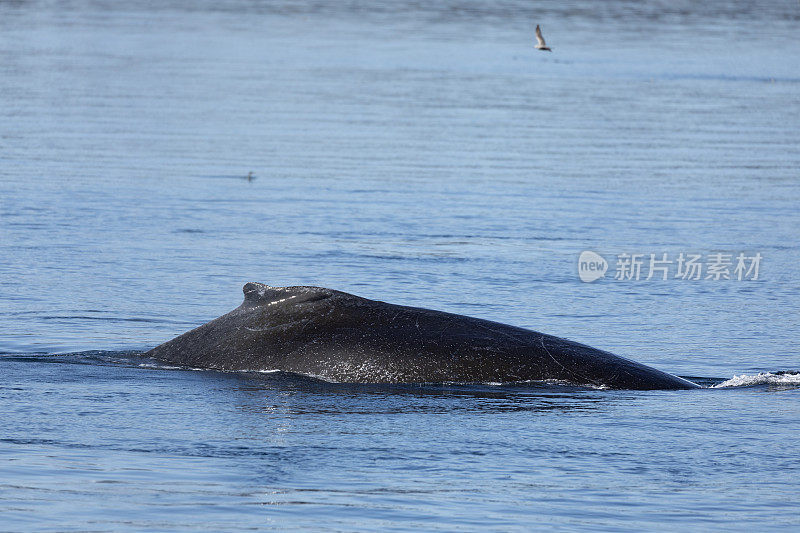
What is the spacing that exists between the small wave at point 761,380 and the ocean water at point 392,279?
31 mm

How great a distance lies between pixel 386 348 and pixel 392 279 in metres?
4.91

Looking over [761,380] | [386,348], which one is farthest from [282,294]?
[761,380]

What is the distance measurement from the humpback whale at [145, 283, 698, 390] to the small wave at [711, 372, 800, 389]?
0.34m

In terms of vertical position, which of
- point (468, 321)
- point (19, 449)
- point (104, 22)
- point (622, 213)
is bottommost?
point (19, 449)

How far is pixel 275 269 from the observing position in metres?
15.0

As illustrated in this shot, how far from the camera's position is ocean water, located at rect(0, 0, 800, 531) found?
7.44 meters

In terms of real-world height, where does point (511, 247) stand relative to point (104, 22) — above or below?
below

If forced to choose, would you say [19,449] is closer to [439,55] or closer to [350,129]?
[350,129]

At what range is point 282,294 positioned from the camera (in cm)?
1000

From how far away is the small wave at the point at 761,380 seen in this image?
33.1 feet

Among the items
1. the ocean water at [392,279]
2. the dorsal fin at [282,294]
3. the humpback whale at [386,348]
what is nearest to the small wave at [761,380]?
the ocean water at [392,279]

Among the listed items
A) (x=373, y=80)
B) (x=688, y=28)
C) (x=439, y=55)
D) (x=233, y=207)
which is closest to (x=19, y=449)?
(x=233, y=207)

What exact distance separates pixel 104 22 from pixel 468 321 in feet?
178

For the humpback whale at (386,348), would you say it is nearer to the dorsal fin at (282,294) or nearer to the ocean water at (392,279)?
→ the dorsal fin at (282,294)
